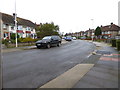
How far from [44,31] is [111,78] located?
29.2 m

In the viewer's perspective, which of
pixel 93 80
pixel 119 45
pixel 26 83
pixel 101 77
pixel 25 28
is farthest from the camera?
pixel 25 28

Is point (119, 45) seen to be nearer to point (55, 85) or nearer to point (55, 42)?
point (55, 42)

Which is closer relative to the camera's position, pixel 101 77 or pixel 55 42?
pixel 101 77

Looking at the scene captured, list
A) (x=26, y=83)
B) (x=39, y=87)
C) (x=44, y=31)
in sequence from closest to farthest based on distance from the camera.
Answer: (x=39, y=87) < (x=26, y=83) < (x=44, y=31)

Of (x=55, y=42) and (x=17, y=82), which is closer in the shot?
(x=17, y=82)

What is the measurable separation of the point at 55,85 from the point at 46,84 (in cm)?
34

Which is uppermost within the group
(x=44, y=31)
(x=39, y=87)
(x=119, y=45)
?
(x=44, y=31)

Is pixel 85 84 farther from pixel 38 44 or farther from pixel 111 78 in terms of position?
pixel 38 44

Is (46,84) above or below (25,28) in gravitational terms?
below

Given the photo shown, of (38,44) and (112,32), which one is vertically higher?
(112,32)

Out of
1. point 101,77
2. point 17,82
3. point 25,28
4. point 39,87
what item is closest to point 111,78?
point 101,77

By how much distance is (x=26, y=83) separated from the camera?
4500 mm

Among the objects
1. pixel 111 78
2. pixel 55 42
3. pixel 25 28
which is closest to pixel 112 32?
pixel 25 28

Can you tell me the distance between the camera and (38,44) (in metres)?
18.2
